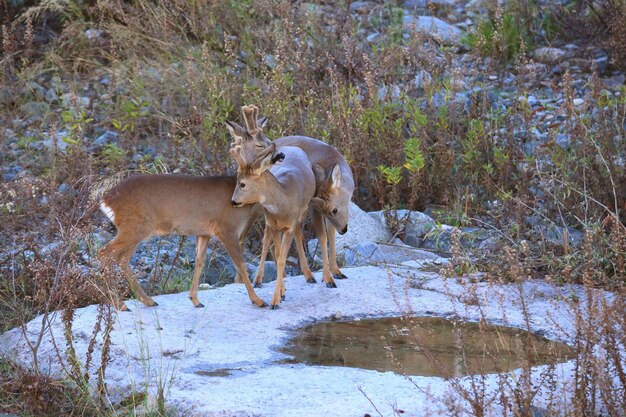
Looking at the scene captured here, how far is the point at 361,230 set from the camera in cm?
997

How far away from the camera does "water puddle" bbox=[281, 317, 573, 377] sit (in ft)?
20.3

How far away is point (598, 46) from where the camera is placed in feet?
45.1

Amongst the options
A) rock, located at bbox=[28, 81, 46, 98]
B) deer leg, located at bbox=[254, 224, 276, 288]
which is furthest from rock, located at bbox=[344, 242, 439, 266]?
rock, located at bbox=[28, 81, 46, 98]

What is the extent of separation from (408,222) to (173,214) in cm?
325

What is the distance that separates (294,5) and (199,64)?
74.9 inches

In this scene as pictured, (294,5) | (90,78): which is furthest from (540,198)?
(90,78)

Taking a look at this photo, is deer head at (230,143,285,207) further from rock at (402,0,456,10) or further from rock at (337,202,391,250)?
rock at (402,0,456,10)

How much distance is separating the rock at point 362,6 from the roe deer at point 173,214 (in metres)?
7.49

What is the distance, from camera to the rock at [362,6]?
1491cm

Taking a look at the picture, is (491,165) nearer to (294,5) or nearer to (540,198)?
(540,198)

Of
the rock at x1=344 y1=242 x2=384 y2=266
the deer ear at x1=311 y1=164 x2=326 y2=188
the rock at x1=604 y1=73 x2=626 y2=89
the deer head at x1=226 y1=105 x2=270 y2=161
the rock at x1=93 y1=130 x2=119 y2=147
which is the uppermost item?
the deer head at x1=226 y1=105 x2=270 y2=161

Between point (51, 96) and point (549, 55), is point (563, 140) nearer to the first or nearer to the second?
point (549, 55)

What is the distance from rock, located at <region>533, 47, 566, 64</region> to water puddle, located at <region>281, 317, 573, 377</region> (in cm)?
724

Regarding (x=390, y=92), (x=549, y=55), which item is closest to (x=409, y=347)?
(x=390, y=92)
